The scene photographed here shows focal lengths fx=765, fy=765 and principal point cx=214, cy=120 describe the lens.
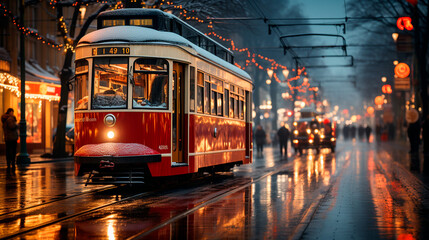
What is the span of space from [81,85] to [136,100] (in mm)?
1228

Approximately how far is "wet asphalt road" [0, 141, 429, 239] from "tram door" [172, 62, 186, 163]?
853 millimetres

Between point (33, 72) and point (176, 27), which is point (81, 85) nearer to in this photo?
point (176, 27)

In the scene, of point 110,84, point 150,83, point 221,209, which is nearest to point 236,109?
point 150,83

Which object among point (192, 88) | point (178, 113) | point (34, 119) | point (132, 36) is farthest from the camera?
point (34, 119)

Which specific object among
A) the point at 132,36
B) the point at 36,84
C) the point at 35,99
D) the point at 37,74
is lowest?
the point at 132,36

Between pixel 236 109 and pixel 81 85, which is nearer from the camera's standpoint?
pixel 81 85

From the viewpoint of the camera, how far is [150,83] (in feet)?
50.3

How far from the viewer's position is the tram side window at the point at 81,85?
1531cm

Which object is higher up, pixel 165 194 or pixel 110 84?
pixel 110 84

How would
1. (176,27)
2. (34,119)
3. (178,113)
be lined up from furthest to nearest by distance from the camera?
1. (34,119)
2. (176,27)
3. (178,113)

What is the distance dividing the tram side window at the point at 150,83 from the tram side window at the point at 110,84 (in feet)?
0.77

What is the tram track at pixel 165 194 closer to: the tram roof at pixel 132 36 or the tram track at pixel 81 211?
the tram track at pixel 81 211

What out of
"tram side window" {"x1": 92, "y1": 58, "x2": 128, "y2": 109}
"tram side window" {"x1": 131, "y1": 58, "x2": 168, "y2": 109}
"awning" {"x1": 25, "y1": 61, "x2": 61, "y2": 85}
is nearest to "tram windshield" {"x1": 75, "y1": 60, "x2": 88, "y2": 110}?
"tram side window" {"x1": 92, "y1": 58, "x2": 128, "y2": 109}

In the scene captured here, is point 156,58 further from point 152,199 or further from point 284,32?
point 284,32
